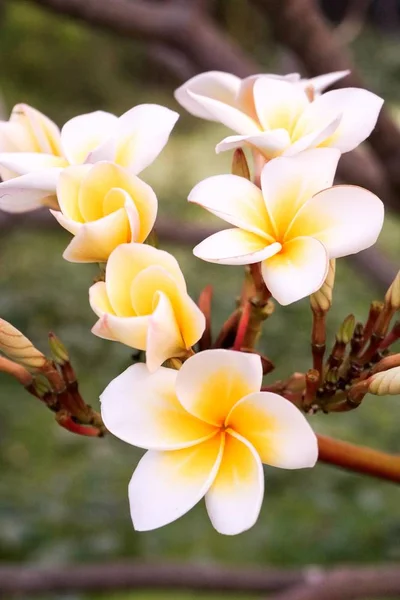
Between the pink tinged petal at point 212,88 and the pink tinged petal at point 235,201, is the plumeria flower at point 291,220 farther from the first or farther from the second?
the pink tinged petal at point 212,88

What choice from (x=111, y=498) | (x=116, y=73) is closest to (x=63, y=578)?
(x=111, y=498)

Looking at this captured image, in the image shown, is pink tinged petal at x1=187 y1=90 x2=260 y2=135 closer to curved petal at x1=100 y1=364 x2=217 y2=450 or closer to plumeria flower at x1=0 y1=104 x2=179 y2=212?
plumeria flower at x1=0 y1=104 x2=179 y2=212

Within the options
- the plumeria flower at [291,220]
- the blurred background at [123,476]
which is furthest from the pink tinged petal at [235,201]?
the blurred background at [123,476]

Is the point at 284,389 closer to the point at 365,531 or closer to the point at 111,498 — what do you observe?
the point at 111,498

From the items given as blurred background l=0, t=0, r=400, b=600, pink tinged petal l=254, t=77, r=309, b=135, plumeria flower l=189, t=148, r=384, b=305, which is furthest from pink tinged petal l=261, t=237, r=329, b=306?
blurred background l=0, t=0, r=400, b=600

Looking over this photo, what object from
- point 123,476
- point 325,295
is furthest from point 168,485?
point 123,476
